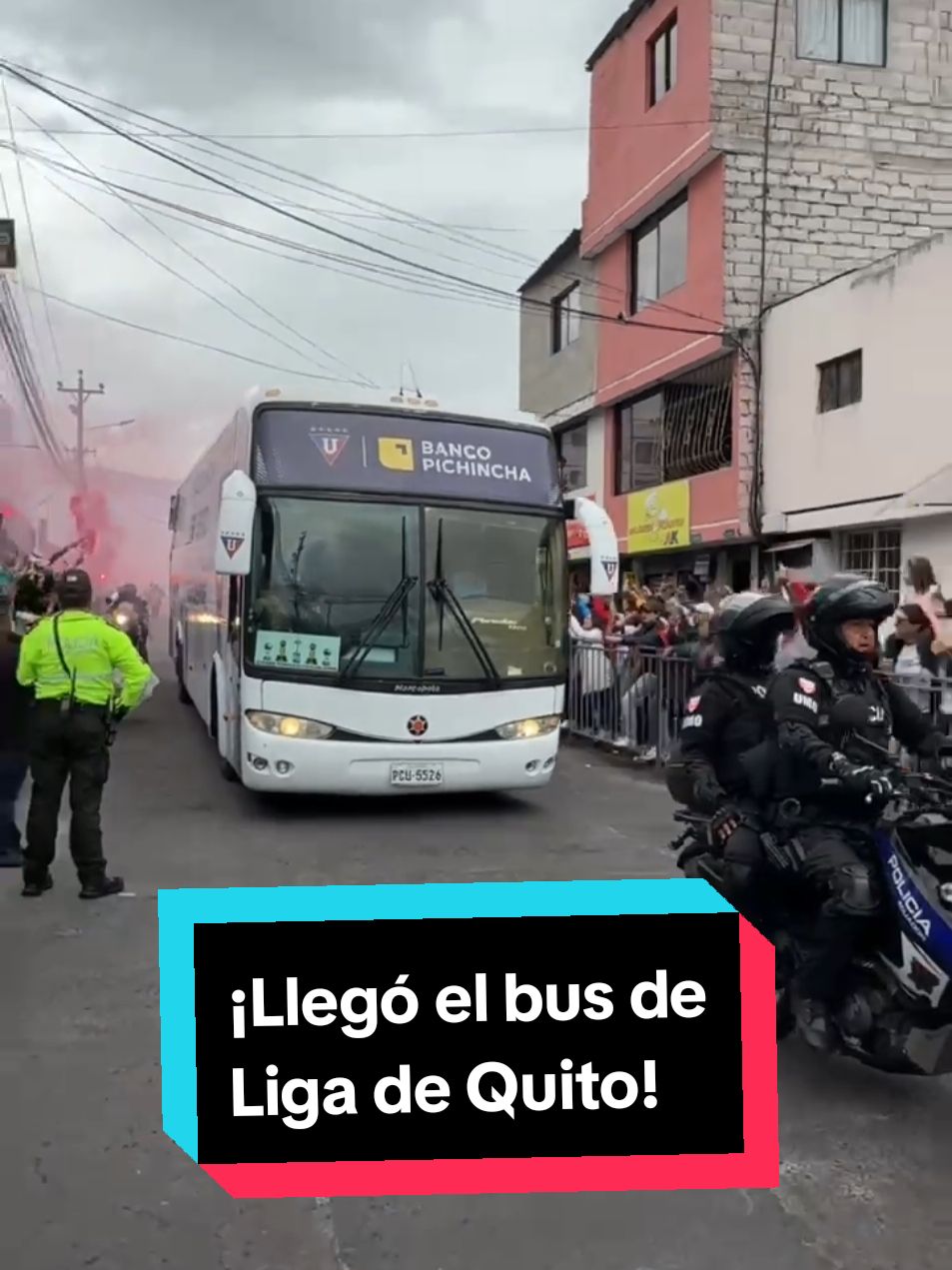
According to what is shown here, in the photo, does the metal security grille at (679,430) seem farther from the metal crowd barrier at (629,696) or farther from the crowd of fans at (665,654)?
the metal crowd barrier at (629,696)

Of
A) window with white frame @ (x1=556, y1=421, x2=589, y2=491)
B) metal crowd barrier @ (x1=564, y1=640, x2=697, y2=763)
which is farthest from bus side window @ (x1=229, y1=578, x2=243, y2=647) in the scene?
window with white frame @ (x1=556, y1=421, x2=589, y2=491)

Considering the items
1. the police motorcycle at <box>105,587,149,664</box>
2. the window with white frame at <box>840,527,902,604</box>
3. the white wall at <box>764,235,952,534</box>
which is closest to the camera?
the white wall at <box>764,235,952,534</box>

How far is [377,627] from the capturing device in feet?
29.2

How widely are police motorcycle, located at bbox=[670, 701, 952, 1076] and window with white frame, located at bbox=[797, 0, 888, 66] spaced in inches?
730

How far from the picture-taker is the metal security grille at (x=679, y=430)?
20094mm

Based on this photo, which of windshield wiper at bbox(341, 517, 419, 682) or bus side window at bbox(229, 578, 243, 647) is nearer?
windshield wiper at bbox(341, 517, 419, 682)

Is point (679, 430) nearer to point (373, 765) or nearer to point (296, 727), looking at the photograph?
point (373, 765)

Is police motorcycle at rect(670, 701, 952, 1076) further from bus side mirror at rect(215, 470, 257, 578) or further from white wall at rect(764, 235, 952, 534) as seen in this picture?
white wall at rect(764, 235, 952, 534)

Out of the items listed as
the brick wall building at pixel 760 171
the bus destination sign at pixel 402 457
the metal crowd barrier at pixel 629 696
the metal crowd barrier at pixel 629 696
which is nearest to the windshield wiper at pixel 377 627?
the bus destination sign at pixel 402 457

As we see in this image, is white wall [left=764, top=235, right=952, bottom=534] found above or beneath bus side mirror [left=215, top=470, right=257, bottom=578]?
above

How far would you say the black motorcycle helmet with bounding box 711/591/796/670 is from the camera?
14.9 ft

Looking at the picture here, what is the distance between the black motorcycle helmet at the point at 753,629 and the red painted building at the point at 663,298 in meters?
14.9

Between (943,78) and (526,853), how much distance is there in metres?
17.1

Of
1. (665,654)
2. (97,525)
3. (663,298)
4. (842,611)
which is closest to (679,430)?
(663,298)
